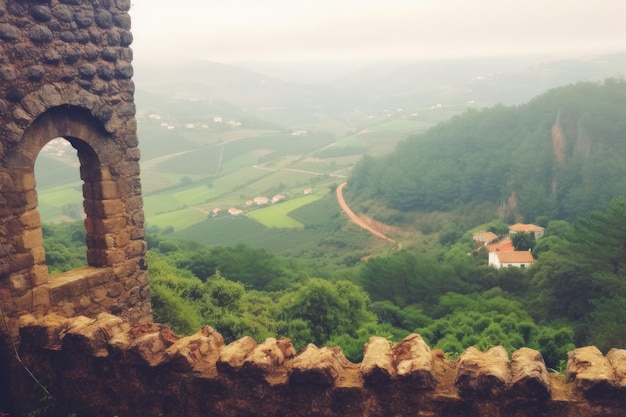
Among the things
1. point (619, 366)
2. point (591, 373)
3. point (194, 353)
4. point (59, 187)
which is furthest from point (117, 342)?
point (59, 187)

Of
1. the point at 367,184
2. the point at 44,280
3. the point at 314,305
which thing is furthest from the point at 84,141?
the point at 367,184

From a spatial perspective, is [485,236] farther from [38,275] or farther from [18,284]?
[18,284]

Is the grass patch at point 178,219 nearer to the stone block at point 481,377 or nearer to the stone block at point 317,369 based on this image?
the stone block at point 317,369

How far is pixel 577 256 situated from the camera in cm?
2667

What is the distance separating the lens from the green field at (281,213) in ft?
252

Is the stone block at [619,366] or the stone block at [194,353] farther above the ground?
the stone block at [619,366]

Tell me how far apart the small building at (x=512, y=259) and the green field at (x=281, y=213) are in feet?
116

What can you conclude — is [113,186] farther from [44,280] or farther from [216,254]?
[216,254]

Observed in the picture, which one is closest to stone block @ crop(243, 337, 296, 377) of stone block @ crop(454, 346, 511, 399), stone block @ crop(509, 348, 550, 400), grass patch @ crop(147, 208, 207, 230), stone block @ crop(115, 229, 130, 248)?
stone block @ crop(454, 346, 511, 399)

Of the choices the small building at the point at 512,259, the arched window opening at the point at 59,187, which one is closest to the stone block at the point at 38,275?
the arched window opening at the point at 59,187

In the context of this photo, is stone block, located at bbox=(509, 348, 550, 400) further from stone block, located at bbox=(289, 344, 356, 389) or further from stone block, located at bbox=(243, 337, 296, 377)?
stone block, located at bbox=(243, 337, 296, 377)

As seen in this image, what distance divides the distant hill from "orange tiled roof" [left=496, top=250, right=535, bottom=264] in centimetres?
2102

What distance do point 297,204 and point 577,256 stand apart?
2416 inches

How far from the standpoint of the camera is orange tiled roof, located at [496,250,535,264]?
42875 mm
